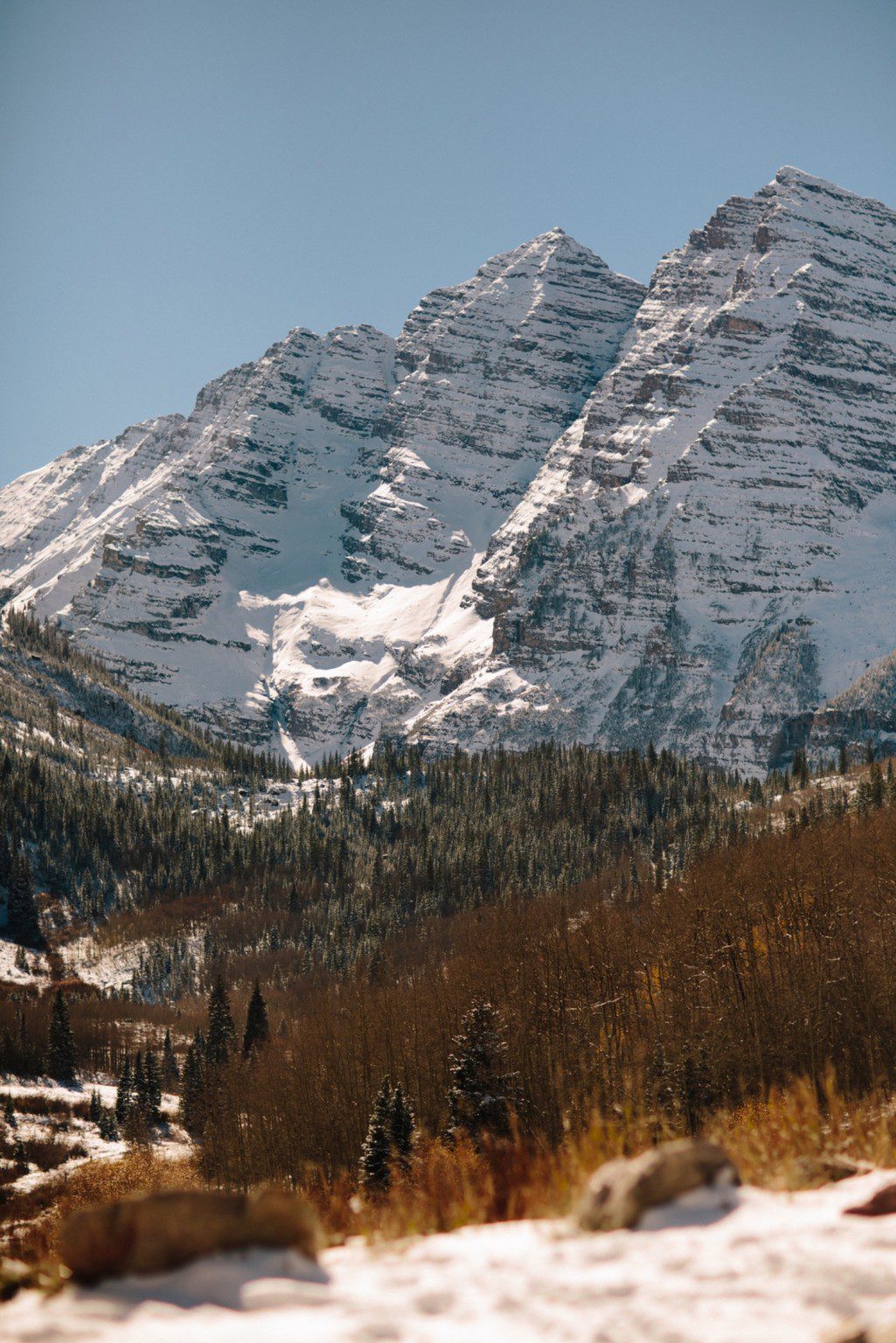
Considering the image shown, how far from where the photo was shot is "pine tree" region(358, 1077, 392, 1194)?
1373 inches

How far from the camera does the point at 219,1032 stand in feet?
342

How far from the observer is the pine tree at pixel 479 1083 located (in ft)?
130

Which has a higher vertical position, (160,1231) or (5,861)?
(160,1231)

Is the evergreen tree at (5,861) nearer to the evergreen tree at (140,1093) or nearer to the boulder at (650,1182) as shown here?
the evergreen tree at (140,1093)

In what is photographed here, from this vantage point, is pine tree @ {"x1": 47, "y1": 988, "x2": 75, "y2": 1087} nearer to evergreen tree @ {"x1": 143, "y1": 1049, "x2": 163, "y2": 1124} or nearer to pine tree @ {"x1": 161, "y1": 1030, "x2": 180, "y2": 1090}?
pine tree @ {"x1": 161, "y1": 1030, "x2": 180, "y2": 1090}

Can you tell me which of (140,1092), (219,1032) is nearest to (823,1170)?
(140,1092)

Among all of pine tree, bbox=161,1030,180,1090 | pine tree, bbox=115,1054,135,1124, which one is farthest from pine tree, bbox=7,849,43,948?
pine tree, bbox=115,1054,135,1124

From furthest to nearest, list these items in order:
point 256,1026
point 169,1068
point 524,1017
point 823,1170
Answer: point 169,1068 → point 256,1026 → point 524,1017 → point 823,1170

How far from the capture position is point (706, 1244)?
1220 cm

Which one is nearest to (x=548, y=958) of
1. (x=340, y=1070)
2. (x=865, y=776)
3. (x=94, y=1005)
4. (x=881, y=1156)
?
(x=340, y=1070)

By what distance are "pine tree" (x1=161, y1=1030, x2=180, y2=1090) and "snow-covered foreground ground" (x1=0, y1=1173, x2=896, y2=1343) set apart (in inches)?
4110

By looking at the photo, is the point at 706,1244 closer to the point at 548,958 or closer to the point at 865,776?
the point at 548,958

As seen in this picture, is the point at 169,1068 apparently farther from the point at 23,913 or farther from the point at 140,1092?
the point at 23,913

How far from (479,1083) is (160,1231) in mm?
30036
